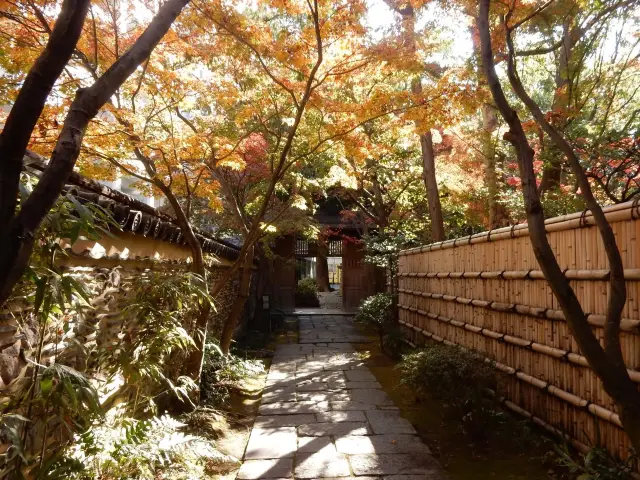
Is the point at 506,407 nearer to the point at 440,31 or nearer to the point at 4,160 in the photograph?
the point at 4,160

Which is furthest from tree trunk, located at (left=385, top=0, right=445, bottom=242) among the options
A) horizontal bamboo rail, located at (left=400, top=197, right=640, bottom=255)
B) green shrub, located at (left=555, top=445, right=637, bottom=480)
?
green shrub, located at (left=555, top=445, right=637, bottom=480)

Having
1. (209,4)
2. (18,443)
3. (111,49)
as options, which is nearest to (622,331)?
(18,443)

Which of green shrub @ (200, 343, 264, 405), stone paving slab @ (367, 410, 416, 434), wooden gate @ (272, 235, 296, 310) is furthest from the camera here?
wooden gate @ (272, 235, 296, 310)

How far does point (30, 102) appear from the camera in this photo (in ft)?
6.42

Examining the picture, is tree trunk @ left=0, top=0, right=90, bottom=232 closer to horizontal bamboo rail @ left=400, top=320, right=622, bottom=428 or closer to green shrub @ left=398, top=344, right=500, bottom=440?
horizontal bamboo rail @ left=400, top=320, right=622, bottom=428

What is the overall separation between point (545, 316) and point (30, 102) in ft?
15.5

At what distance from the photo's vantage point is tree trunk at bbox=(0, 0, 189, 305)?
74.0 inches

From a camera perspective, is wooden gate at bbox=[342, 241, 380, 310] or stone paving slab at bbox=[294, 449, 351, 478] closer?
stone paving slab at bbox=[294, 449, 351, 478]

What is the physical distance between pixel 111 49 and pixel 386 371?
708 cm

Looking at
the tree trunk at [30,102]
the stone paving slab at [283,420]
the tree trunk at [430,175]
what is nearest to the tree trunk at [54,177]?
the tree trunk at [30,102]

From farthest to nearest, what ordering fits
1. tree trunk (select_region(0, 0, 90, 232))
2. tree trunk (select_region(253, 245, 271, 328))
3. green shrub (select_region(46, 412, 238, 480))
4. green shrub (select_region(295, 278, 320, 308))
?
green shrub (select_region(295, 278, 320, 308)) < tree trunk (select_region(253, 245, 271, 328)) < green shrub (select_region(46, 412, 238, 480)) < tree trunk (select_region(0, 0, 90, 232))

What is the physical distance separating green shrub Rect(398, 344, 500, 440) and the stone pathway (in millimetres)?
556

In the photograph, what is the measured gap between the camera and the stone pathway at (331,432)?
464 centimetres

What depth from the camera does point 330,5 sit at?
6.20 meters
